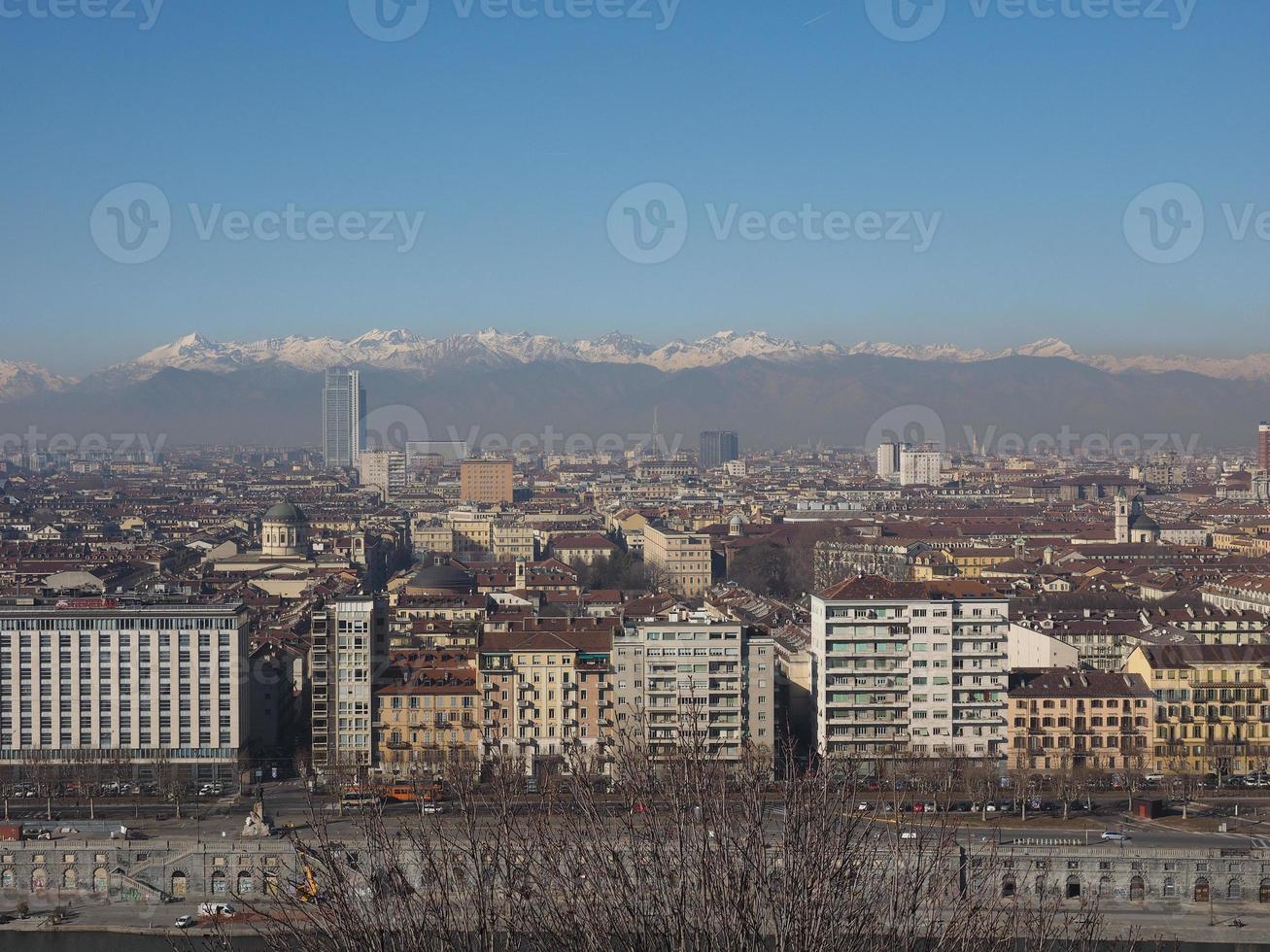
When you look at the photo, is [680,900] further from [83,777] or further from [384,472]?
[384,472]

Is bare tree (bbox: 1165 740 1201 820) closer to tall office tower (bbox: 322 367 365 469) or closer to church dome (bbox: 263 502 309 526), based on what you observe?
church dome (bbox: 263 502 309 526)

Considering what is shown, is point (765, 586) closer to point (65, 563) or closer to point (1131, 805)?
point (65, 563)

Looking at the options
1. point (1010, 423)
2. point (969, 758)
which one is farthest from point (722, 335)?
point (969, 758)

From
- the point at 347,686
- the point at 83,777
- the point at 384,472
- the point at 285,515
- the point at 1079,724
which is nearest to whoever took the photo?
the point at 83,777

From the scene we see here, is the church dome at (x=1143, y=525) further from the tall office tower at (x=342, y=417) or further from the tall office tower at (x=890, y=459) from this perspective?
the tall office tower at (x=342, y=417)

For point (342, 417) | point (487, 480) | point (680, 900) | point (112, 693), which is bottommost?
point (112, 693)

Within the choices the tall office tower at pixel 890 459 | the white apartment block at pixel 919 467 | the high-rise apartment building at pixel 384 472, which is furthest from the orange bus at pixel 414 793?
the tall office tower at pixel 890 459

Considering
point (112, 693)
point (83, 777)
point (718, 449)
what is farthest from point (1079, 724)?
point (718, 449)
